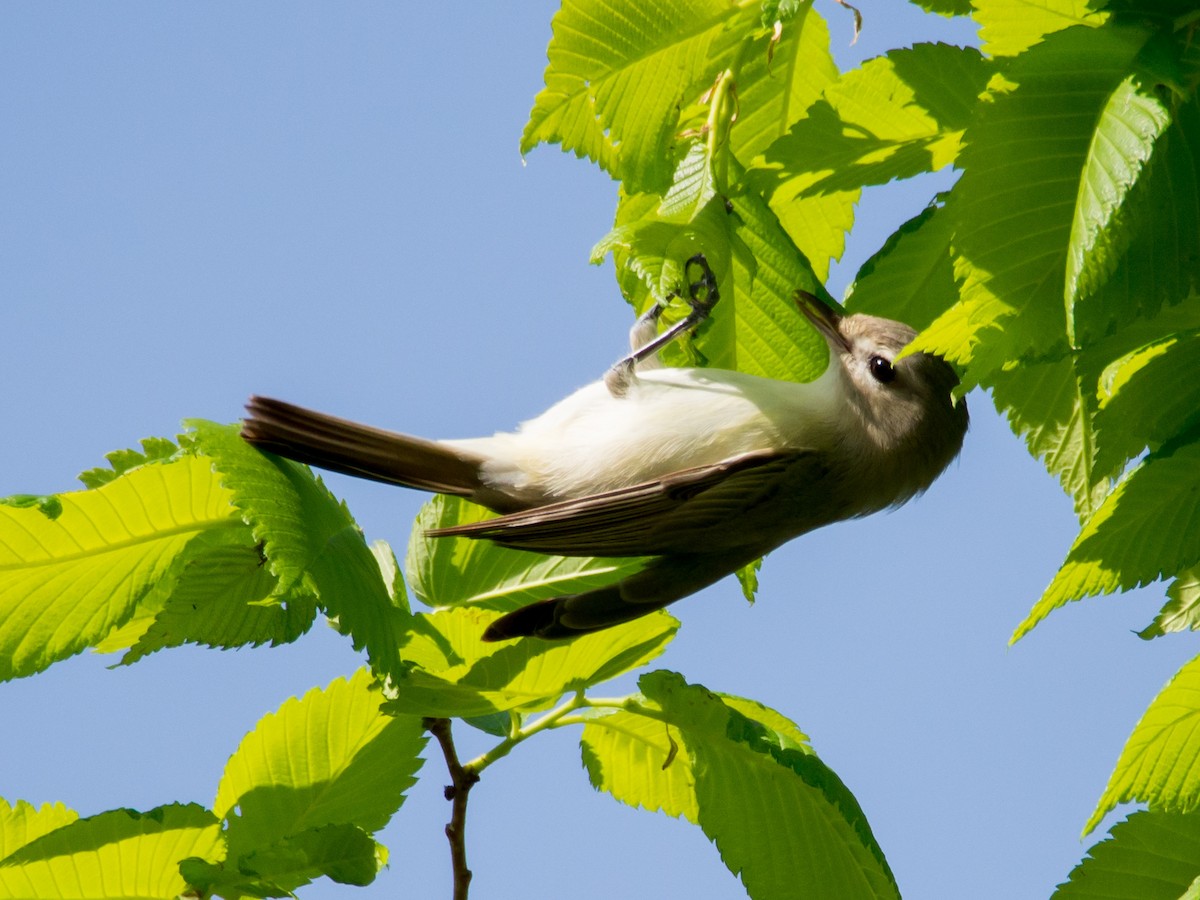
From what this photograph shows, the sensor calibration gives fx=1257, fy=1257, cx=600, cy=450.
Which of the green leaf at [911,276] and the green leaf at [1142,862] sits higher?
the green leaf at [911,276]

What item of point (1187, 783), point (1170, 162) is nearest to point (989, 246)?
point (1170, 162)

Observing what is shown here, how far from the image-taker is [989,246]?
210cm

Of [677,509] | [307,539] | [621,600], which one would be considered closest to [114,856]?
[307,539]

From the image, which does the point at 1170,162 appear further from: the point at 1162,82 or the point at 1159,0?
the point at 1159,0

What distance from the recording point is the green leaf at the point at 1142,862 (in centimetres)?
265

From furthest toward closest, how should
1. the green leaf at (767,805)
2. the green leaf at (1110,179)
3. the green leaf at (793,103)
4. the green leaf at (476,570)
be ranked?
the green leaf at (793,103)
the green leaf at (476,570)
the green leaf at (767,805)
the green leaf at (1110,179)

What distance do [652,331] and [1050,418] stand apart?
4.57 feet

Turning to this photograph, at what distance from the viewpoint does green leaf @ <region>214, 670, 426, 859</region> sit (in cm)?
292

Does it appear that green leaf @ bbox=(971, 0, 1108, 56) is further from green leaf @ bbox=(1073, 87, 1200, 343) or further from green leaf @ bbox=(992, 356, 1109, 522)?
green leaf @ bbox=(992, 356, 1109, 522)

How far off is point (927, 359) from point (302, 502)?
2068 mm

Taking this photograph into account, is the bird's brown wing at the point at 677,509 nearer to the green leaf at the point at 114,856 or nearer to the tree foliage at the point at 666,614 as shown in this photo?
the tree foliage at the point at 666,614

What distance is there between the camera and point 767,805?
9.23 feet

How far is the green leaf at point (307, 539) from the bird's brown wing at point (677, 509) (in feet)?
2.24

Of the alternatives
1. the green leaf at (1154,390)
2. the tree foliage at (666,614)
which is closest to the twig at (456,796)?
Answer: the tree foliage at (666,614)
